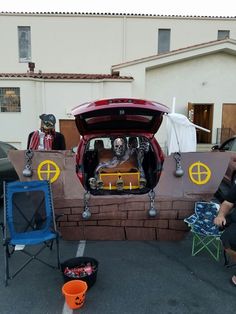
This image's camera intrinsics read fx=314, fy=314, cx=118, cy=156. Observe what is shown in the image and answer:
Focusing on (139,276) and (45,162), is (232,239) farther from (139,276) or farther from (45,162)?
(45,162)

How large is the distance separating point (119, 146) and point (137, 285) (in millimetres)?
1717

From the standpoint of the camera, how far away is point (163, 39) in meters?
16.4

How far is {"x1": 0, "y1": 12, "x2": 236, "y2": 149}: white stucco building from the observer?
37.8ft

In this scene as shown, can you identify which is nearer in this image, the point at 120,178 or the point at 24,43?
the point at 120,178

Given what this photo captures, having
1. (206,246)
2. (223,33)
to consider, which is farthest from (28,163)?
(223,33)

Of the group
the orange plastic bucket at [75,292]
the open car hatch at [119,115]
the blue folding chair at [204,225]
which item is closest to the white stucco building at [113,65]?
the open car hatch at [119,115]

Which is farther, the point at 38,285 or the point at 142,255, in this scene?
the point at 142,255

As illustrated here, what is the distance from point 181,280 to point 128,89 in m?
9.25

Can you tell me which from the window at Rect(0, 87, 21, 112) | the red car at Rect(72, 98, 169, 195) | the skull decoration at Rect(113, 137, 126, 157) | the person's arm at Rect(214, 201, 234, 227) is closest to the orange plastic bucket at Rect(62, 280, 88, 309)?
the red car at Rect(72, 98, 169, 195)

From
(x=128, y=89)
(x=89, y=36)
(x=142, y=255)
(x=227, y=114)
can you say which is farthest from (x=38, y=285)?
(x=89, y=36)

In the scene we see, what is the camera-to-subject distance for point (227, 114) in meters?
12.9

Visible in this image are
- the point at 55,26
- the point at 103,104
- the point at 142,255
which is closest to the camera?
the point at 103,104

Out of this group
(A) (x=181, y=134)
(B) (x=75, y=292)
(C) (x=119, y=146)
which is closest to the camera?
(B) (x=75, y=292)

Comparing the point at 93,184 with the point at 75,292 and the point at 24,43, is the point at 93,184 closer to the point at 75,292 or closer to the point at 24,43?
the point at 75,292
